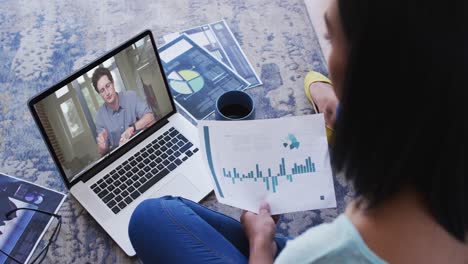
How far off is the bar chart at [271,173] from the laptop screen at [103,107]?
0.24m

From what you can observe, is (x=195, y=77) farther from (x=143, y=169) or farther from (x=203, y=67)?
(x=143, y=169)

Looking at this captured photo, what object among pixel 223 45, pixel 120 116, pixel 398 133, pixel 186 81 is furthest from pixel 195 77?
pixel 398 133

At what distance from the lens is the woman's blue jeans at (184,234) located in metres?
0.78

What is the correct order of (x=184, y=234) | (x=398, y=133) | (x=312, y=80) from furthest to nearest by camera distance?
(x=312, y=80), (x=184, y=234), (x=398, y=133)

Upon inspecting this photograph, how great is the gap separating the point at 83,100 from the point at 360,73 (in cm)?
61

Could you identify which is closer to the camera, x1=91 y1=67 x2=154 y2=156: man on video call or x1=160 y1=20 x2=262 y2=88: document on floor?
x1=91 y1=67 x2=154 y2=156: man on video call

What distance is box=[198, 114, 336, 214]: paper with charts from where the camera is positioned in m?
0.88

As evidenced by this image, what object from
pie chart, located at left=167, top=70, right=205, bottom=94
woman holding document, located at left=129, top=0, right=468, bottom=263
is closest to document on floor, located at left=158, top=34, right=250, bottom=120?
pie chart, located at left=167, top=70, right=205, bottom=94

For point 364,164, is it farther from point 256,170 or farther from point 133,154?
point 133,154

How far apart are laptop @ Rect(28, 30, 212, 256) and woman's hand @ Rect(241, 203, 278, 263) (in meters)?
0.15

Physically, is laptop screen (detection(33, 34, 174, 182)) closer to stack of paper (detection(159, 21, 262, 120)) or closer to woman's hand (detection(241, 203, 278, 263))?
stack of paper (detection(159, 21, 262, 120))

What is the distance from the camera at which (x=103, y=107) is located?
0.94 meters

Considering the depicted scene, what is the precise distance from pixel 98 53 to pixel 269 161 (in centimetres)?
62

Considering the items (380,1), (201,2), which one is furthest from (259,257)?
(201,2)
